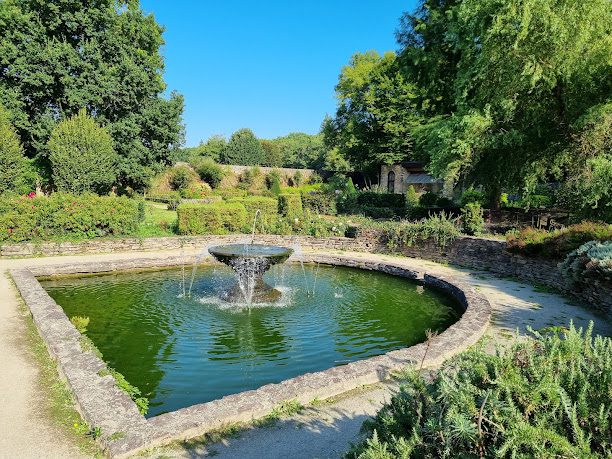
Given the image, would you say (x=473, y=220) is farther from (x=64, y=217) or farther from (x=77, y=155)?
(x=77, y=155)

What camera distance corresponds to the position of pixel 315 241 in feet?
55.4

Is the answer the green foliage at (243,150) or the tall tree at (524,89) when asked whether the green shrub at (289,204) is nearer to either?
the tall tree at (524,89)

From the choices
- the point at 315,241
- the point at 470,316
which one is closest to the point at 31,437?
the point at 470,316

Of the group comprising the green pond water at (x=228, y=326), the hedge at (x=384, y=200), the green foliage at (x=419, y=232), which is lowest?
the green pond water at (x=228, y=326)

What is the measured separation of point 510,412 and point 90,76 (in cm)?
2574

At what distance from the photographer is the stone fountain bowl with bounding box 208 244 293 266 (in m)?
9.18

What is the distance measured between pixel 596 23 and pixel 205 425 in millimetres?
16466

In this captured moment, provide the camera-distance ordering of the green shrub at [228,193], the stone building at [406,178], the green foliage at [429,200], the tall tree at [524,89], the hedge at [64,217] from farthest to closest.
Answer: the green shrub at [228,193] → the stone building at [406,178] → the green foliage at [429,200] → the hedge at [64,217] → the tall tree at [524,89]

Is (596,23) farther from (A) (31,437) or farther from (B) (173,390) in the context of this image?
(A) (31,437)

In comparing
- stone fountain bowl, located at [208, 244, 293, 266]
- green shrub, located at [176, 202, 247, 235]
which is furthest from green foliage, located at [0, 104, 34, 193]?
stone fountain bowl, located at [208, 244, 293, 266]

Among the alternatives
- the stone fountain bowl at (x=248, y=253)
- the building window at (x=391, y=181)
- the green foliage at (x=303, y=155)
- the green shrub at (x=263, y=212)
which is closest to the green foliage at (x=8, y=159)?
the green shrub at (x=263, y=212)

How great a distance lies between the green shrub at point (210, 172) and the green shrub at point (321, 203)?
19410mm

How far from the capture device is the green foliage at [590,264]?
24.3 feet

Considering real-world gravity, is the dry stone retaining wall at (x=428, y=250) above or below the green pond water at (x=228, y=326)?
above
